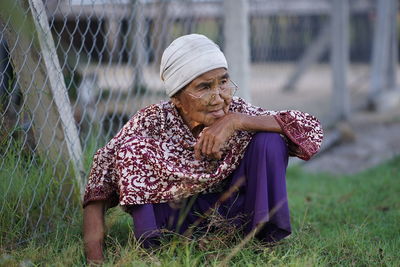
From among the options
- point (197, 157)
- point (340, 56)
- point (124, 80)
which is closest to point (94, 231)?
point (197, 157)

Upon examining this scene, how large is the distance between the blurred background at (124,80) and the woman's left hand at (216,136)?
2.59 ft

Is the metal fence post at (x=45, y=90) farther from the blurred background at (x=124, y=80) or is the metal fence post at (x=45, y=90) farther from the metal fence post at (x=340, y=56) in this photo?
the metal fence post at (x=340, y=56)

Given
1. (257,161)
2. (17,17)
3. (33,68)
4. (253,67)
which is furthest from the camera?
(253,67)

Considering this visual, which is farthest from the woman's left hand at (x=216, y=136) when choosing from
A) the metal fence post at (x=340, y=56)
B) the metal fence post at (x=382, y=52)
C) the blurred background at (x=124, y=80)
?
the metal fence post at (x=382, y=52)

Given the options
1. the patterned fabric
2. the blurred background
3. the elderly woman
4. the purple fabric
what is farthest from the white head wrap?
the blurred background

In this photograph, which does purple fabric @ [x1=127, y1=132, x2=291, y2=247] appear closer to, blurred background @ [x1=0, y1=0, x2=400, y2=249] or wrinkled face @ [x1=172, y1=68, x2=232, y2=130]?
wrinkled face @ [x1=172, y1=68, x2=232, y2=130]

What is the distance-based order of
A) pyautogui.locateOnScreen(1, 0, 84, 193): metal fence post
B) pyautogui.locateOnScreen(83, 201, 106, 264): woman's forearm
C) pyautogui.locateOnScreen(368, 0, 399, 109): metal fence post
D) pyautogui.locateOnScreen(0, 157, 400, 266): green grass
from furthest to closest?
pyautogui.locateOnScreen(368, 0, 399, 109): metal fence post
pyautogui.locateOnScreen(1, 0, 84, 193): metal fence post
pyautogui.locateOnScreen(83, 201, 106, 264): woman's forearm
pyautogui.locateOnScreen(0, 157, 400, 266): green grass

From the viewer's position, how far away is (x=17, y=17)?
1.48 meters

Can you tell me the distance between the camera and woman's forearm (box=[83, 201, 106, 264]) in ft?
9.04

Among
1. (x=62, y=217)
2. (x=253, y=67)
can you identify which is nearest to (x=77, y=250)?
(x=62, y=217)

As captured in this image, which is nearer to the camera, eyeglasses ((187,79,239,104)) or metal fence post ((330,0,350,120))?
eyeglasses ((187,79,239,104))

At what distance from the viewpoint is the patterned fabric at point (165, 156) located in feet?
9.06

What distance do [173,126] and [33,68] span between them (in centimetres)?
81

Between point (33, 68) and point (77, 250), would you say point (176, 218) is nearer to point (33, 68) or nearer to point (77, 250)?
point (77, 250)
